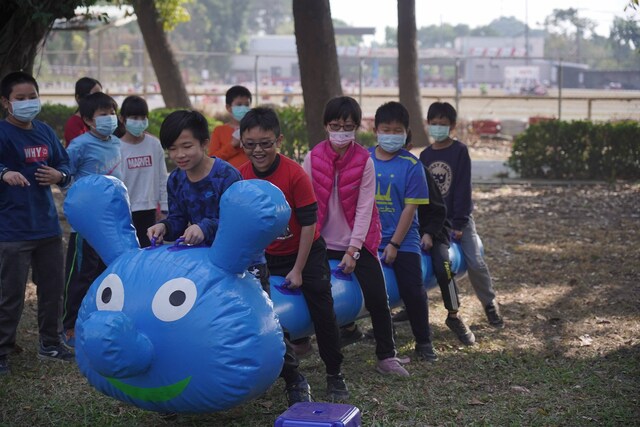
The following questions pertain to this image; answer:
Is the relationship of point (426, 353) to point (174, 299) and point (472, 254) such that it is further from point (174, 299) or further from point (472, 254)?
point (174, 299)

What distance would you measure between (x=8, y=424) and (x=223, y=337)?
5.43 ft

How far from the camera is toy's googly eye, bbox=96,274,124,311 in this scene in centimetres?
388

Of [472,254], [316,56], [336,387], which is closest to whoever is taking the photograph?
[336,387]

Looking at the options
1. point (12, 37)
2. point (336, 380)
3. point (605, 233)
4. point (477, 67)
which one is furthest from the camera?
point (477, 67)

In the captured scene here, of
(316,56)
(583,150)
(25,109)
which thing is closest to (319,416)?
(25,109)

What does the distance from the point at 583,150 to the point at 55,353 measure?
1139 centimetres

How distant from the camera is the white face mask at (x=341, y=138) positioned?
5336 millimetres

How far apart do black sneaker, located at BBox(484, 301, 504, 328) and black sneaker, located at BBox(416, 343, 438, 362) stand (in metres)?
1.18

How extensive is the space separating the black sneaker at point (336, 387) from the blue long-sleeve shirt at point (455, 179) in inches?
79.0

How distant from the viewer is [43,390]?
17.3 feet

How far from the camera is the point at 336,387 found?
198 inches

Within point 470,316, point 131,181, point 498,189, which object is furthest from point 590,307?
point 498,189

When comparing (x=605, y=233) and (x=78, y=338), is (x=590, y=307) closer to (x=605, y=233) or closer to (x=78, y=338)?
(x=605, y=233)

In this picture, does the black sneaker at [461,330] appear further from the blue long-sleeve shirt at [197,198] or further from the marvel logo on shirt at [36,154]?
the marvel logo on shirt at [36,154]
